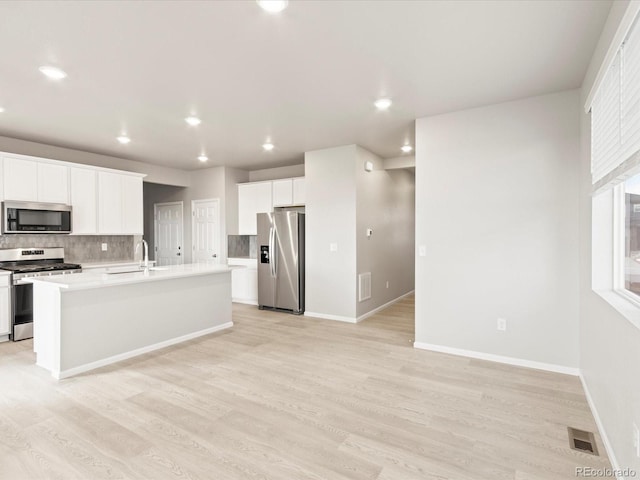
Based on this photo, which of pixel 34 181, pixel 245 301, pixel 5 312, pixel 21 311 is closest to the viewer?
pixel 5 312

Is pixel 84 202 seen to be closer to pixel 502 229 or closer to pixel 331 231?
pixel 331 231

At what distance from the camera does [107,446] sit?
212cm

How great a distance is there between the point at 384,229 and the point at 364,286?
4.16ft

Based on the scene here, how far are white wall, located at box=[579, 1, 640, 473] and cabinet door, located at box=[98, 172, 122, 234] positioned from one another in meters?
6.15

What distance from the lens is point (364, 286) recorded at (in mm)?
5371

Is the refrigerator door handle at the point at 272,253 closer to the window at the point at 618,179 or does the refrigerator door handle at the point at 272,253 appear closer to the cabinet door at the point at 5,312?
the cabinet door at the point at 5,312

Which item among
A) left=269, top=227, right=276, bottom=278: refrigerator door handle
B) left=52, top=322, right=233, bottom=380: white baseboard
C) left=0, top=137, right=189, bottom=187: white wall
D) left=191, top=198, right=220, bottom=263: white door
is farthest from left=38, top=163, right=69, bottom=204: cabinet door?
left=269, top=227, right=276, bottom=278: refrigerator door handle

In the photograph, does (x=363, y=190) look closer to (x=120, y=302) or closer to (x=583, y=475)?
(x=120, y=302)

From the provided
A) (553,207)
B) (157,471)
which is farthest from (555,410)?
(157,471)

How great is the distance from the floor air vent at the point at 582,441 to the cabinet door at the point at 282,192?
4892 millimetres

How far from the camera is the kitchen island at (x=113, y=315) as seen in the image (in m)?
3.20

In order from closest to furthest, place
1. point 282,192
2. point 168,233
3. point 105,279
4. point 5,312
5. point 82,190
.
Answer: point 105,279, point 5,312, point 82,190, point 282,192, point 168,233

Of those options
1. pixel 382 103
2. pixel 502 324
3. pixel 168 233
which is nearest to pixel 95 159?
pixel 168 233

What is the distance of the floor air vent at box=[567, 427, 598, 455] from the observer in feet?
6.88
